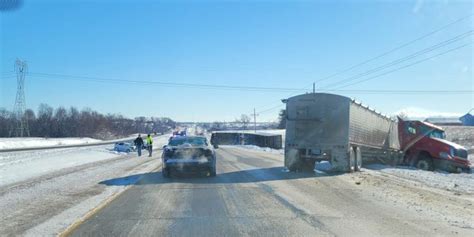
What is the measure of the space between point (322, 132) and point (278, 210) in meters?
10.3

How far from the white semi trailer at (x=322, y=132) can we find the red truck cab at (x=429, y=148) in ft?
19.6

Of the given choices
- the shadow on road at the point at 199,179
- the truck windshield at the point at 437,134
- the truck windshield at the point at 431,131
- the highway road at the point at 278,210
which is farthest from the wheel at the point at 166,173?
the truck windshield at the point at 437,134

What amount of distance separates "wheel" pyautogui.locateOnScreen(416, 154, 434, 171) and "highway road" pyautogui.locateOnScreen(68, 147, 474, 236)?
10.4 m

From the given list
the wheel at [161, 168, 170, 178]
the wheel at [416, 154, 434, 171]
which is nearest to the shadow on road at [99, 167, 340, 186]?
the wheel at [161, 168, 170, 178]

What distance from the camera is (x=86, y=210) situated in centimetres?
992

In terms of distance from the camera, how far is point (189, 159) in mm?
16875

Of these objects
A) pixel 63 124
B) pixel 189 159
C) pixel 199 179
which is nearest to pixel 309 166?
pixel 199 179

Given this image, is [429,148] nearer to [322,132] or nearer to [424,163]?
[424,163]

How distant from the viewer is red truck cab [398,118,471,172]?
79.2ft

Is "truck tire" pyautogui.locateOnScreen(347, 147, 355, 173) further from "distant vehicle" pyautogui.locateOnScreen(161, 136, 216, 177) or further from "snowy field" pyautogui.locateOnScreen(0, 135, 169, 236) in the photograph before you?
"snowy field" pyautogui.locateOnScreen(0, 135, 169, 236)

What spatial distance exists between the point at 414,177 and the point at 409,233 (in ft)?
36.8

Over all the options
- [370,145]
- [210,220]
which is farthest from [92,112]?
[210,220]

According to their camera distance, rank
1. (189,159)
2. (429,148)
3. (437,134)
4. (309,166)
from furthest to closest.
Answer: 1. (437,134)
2. (429,148)
3. (309,166)
4. (189,159)

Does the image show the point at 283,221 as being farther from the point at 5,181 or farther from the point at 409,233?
the point at 5,181
